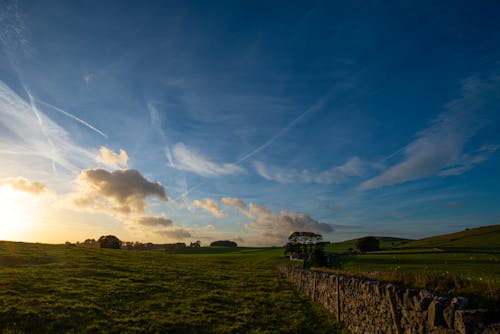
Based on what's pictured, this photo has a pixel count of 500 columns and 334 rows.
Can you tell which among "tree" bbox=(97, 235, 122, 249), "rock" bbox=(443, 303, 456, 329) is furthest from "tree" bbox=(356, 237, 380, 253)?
"rock" bbox=(443, 303, 456, 329)

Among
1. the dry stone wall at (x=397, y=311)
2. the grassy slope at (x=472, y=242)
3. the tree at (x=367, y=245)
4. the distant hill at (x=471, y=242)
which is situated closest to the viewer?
the dry stone wall at (x=397, y=311)

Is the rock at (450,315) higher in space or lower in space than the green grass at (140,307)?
higher

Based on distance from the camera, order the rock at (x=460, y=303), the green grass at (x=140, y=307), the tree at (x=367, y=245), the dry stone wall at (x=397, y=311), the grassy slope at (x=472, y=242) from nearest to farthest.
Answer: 1. the dry stone wall at (x=397, y=311)
2. the rock at (x=460, y=303)
3. the green grass at (x=140, y=307)
4. the grassy slope at (x=472, y=242)
5. the tree at (x=367, y=245)

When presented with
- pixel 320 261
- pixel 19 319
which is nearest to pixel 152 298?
pixel 19 319

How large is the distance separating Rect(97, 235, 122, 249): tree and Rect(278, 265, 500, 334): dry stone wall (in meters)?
89.2

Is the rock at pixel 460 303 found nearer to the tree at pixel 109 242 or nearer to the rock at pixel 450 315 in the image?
the rock at pixel 450 315

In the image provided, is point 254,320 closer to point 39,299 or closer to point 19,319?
point 19,319

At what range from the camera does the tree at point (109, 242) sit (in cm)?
9138

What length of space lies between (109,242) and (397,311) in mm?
97909

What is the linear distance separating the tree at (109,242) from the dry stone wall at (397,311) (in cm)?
8919

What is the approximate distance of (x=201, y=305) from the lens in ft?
65.8

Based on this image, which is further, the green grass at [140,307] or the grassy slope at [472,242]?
the grassy slope at [472,242]

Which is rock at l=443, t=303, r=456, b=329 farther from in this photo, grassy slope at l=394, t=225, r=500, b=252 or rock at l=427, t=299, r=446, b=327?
grassy slope at l=394, t=225, r=500, b=252

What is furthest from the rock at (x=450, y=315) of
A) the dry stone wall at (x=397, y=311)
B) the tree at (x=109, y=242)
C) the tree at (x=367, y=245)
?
the tree at (x=109, y=242)
